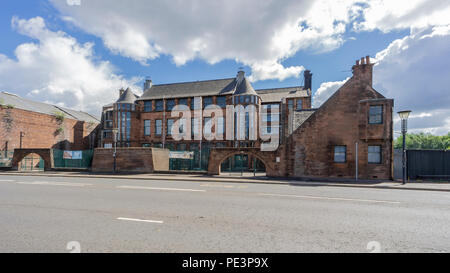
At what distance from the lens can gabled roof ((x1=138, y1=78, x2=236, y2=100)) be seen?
37375 millimetres

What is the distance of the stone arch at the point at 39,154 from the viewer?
2481 cm

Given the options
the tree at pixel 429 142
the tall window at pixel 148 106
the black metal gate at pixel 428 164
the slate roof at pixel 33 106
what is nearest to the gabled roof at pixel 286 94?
the tall window at pixel 148 106

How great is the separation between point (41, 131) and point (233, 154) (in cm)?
3728

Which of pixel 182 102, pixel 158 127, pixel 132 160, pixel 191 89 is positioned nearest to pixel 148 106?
pixel 158 127

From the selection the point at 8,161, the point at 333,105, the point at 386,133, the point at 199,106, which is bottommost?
the point at 8,161

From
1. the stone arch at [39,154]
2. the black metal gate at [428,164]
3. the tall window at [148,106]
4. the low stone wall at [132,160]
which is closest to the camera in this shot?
the black metal gate at [428,164]

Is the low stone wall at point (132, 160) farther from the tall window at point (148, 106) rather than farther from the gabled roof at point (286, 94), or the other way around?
the gabled roof at point (286, 94)

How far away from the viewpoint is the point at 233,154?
19734 mm

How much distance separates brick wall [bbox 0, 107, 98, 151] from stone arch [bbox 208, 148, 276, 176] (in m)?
33.3

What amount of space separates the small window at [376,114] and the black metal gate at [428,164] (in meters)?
3.64

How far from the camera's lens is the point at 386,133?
Result: 54.9ft

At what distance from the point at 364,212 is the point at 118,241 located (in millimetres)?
7034
